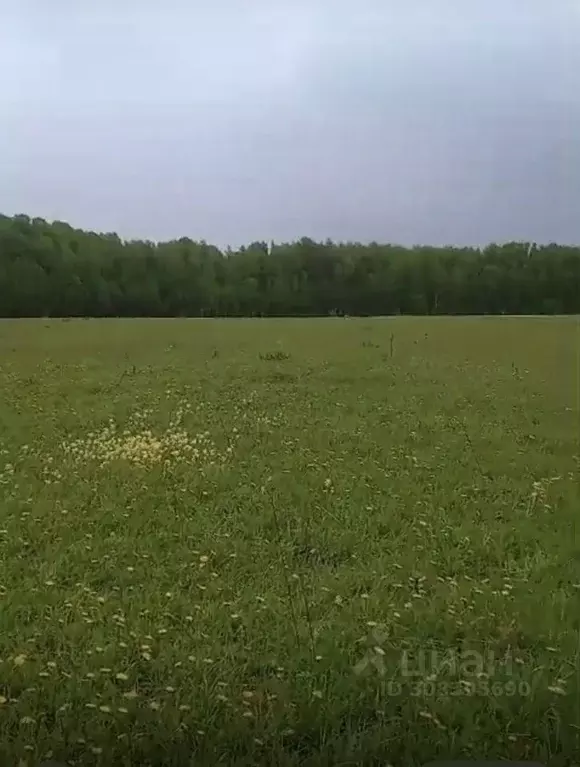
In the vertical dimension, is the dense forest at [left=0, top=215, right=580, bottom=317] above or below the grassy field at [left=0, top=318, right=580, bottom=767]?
above

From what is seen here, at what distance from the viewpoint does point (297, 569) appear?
1591mm

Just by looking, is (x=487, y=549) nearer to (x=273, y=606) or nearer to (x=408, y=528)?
(x=408, y=528)

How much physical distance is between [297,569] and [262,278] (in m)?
1.41

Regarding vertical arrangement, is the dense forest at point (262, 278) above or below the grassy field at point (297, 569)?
above

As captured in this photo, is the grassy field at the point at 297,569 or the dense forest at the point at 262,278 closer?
the grassy field at the point at 297,569

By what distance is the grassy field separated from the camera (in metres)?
1.11

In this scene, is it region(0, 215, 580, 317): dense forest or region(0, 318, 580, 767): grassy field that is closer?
region(0, 318, 580, 767): grassy field

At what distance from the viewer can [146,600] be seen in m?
1.45

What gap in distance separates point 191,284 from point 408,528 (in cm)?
140

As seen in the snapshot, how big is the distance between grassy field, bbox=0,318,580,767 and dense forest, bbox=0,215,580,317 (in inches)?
6.8

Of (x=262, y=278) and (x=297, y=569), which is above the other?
(x=262, y=278)

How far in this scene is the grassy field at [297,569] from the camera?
1.11 metres

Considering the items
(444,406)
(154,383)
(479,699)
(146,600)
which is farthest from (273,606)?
(154,383)

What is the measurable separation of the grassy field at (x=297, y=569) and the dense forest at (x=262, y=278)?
0.57 ft
